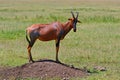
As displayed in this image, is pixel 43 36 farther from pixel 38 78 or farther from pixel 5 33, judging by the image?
pixel 5 33

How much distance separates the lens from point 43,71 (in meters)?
13.4

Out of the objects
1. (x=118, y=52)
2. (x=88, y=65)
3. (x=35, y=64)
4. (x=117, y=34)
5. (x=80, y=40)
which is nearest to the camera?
(x=35, y=64)

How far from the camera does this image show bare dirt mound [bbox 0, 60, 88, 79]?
13156 mm

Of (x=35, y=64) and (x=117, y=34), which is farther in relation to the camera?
(x=117, y=34)

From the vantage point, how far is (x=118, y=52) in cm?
1867

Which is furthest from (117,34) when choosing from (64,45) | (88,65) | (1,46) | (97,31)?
(88,65)

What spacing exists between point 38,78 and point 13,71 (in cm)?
112

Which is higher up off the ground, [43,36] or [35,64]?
[43,36]

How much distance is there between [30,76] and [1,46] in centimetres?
Answer: 776

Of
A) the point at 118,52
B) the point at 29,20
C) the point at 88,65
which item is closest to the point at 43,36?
the point at 88,65

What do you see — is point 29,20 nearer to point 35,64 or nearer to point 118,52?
point 118,52

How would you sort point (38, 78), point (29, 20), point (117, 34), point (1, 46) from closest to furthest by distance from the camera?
point (38, 78) → point (1, 46) → point (117, 34) → point (29, 20)

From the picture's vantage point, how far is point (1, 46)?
2056 centimetres

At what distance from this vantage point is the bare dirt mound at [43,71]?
13156mm
